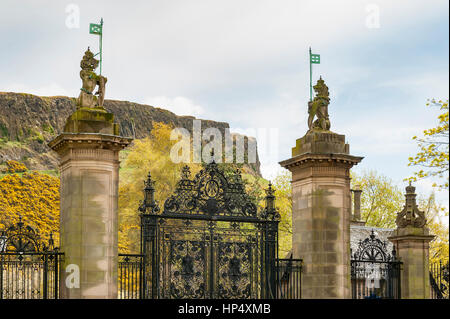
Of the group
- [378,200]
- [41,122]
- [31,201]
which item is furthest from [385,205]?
[41,122]

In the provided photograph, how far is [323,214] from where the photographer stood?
19766 mm

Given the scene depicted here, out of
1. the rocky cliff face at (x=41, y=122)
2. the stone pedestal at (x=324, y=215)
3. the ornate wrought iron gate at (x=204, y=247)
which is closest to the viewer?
the ornate wrought iron gate at (x=204, y=247)

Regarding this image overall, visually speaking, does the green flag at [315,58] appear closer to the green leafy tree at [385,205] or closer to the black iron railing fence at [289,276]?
the black iron railing fence at [289,276]

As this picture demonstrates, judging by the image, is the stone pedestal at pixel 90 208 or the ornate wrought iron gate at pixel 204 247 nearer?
the stone pedestal at pixel 90 208

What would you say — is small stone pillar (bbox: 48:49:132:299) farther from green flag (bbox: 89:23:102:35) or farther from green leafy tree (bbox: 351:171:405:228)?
green leafy tree (bbox: 351:171:405:228)

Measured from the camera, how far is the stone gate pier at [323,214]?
772 inches

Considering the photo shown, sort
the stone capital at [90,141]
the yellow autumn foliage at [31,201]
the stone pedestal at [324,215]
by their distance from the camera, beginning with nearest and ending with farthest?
the stone capital at [90,141] → the stone pedestal at [324,215] → the yellow autumn foliage at [31,201]

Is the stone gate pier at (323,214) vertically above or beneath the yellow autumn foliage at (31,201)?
beneath

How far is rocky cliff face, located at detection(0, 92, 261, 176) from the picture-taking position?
107938 millimetres

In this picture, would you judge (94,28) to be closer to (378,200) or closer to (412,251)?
(412,251)

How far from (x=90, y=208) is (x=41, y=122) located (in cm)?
11403

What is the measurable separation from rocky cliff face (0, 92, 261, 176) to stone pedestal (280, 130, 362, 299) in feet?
255

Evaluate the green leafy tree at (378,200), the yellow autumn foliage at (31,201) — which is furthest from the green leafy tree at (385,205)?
the yellow autumn foliage at (31,201)

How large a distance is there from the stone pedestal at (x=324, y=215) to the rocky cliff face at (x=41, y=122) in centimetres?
7777
